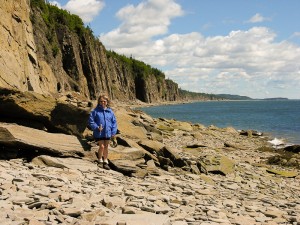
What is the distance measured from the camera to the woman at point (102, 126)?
42.9ft

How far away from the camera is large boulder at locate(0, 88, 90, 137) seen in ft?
43.0

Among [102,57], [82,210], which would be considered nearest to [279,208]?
[82,210]

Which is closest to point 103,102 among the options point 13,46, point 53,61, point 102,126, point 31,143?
point 102,126

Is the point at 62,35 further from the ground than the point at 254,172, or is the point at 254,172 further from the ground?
the point at 62,35

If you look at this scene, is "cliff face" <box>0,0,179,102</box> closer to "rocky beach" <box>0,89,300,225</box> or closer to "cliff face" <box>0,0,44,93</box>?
"cliff face" <box>0,0,44,93</box>

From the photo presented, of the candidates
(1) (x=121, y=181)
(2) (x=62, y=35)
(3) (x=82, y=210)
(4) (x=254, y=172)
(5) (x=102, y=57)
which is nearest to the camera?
(3) (x=82, y=210)

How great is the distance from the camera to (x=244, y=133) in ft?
148

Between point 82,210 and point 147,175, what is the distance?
567 centimetres

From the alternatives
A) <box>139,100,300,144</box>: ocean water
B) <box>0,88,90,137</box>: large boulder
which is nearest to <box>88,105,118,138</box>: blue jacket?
<box>0,88,90,137</box>: large boulder

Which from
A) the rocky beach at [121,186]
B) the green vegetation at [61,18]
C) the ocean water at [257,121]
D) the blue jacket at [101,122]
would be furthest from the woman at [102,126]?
the green vegetation at [61,18]

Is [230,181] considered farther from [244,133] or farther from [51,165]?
[244,133]

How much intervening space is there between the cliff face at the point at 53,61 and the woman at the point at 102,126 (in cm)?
685

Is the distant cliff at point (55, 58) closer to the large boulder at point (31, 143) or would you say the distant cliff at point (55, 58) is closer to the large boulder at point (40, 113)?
the large boulder at point (40, 113)

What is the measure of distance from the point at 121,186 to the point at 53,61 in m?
63.4
